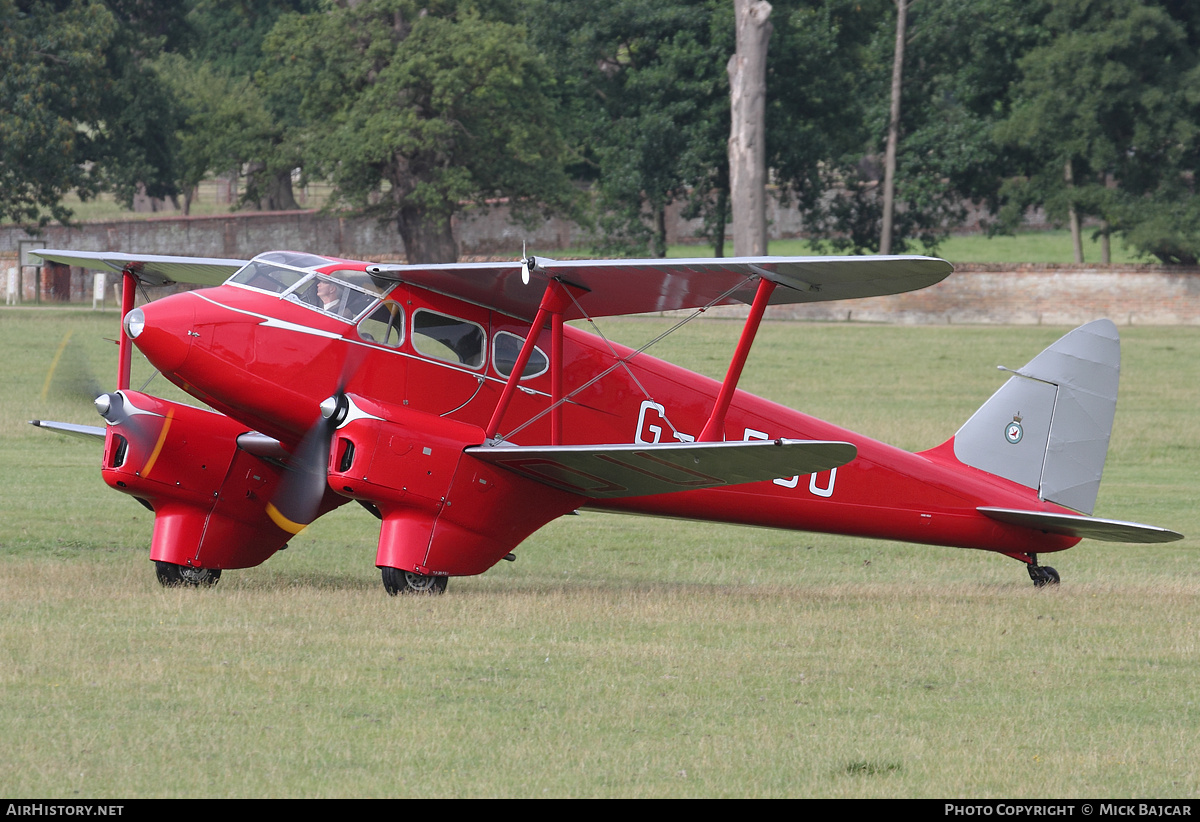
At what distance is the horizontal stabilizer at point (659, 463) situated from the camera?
40.5 ft

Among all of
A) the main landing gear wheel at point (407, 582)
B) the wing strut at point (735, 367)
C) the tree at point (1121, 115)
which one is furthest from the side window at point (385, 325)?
the tree at point (1121, 115)

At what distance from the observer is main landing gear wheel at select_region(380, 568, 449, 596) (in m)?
13.5

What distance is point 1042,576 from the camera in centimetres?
1586

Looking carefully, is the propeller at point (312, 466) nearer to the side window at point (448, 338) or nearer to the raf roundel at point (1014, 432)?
the side window at point (448, 338)

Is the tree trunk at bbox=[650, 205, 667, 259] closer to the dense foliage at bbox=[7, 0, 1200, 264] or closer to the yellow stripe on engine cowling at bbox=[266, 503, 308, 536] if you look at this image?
the dense foliage at bbox=[7, 0, 1200, 264]

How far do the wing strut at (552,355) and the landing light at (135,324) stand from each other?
3.19 m

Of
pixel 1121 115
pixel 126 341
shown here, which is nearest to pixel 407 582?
pixel 126 341

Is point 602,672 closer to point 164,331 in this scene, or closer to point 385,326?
point 385,326

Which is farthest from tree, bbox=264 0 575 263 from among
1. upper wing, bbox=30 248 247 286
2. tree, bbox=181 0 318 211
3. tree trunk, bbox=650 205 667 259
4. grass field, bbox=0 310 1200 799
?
upper wing, bbox=30 248 247 286

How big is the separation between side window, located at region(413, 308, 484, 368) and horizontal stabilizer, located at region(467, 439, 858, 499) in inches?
38.7

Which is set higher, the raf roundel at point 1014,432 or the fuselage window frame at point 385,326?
the fuselage window frame at point 385,326

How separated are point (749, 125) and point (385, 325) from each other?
45.4m

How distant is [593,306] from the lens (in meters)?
14.5

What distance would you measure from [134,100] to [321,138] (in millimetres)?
7759
